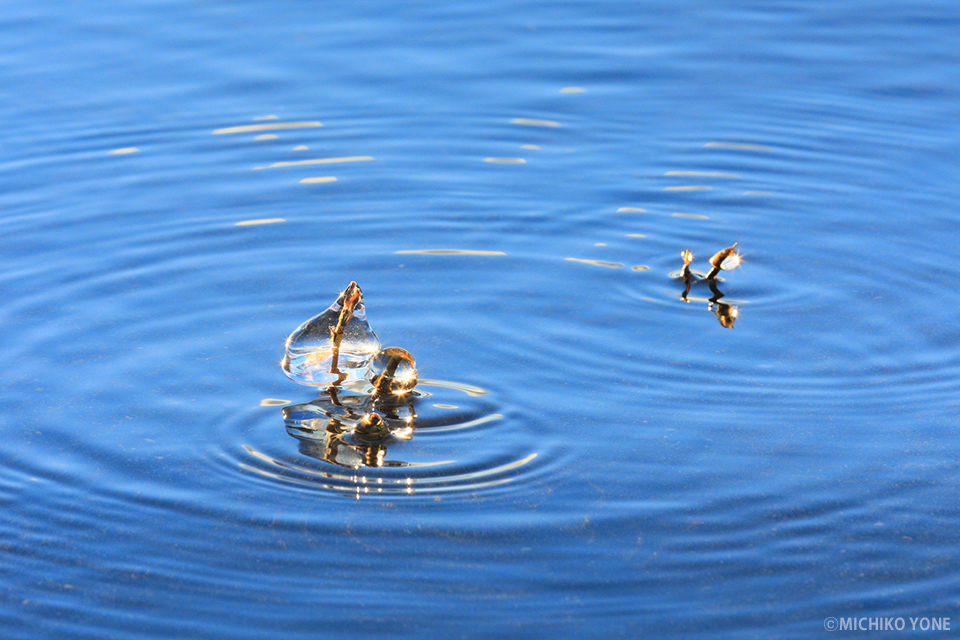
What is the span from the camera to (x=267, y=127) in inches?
344

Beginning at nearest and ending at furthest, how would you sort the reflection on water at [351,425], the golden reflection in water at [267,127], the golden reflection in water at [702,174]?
the reflection on water at [351,425] → the golden reflection in water at [702,174] → the golden reflection in water at [267,127]

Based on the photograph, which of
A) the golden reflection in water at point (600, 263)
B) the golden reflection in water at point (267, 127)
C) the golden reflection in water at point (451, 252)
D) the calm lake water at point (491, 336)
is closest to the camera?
the calm lake water at point (491, 336)

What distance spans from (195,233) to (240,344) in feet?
5.42

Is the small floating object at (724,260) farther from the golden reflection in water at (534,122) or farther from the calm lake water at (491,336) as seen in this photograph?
the golden reflection in water at (534,122)

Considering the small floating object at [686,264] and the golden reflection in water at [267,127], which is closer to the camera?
the small floating object at [686,264]

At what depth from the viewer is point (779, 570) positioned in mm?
3896

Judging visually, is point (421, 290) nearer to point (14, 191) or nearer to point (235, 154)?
point (235, 154)

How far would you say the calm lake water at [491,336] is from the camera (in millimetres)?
3891

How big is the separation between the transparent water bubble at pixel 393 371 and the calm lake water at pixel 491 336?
0.34 feet

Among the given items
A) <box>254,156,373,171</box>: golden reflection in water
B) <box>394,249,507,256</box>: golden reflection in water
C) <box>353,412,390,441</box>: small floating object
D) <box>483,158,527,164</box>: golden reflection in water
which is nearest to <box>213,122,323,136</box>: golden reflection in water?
<box>254,156,373,171</box>: golden reflection in water

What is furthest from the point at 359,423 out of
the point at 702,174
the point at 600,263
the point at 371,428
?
the point at 702,174

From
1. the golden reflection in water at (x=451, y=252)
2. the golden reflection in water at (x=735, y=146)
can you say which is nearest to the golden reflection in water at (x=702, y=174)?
the golden reflection in water at (x=735, y=146)

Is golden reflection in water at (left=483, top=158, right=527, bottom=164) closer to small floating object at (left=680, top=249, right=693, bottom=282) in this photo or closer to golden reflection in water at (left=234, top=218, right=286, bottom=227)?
golden reflection in water at (left=234, top=218, right=286, bottom=227)

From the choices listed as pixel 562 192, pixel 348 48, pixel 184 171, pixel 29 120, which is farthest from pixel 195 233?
pixel 348 48
